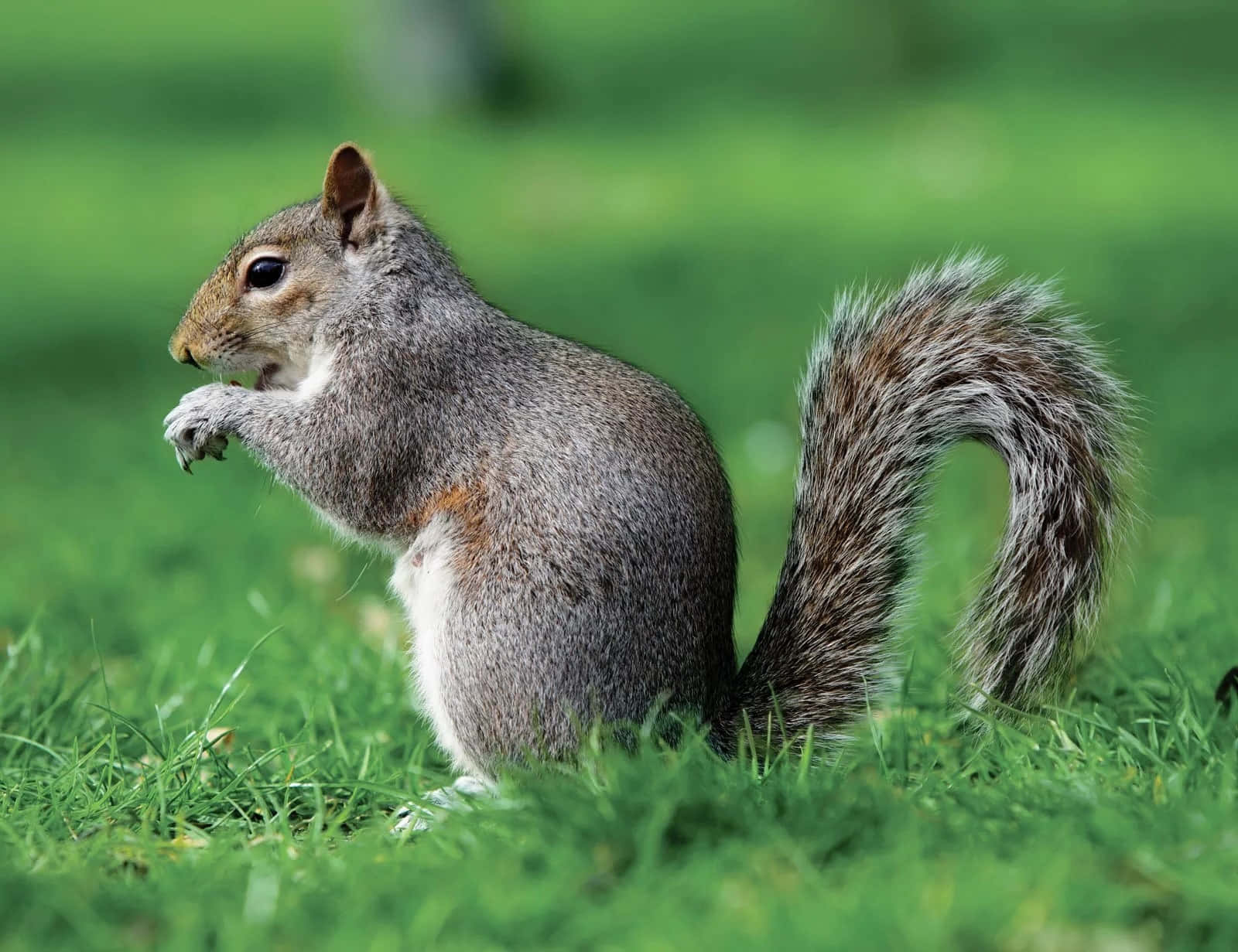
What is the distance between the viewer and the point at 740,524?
12.9ft

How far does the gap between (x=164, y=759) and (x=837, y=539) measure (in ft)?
3.13

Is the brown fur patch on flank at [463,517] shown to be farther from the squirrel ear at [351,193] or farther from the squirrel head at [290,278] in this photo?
the squirrel ear at [351,193]

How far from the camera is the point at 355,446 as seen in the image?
2215mm

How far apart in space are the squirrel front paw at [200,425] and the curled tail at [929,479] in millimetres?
818

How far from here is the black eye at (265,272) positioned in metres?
2.34

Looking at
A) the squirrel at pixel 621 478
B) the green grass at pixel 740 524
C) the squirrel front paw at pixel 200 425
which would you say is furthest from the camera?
the squirrel front paw at pixel 200 425

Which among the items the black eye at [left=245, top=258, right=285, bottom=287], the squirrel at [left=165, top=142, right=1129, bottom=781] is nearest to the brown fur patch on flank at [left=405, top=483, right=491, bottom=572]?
the squirrel at [left=165, top=142, right=1129, bottom=781]

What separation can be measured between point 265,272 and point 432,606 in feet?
1.91

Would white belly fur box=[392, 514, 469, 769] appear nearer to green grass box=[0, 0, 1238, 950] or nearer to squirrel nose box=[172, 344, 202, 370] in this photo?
green grass box=[0, 0, 1238, 950]

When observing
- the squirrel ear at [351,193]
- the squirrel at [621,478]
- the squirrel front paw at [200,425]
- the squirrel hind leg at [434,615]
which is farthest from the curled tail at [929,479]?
the squirrel front paw at [200,425]

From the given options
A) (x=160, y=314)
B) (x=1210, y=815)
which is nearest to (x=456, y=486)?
(x=1210, y=815)

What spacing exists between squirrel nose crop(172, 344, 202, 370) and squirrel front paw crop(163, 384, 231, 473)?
0.15 ft

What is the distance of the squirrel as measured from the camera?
207 cm

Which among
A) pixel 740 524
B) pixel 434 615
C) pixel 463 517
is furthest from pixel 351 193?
pixel 740 524
